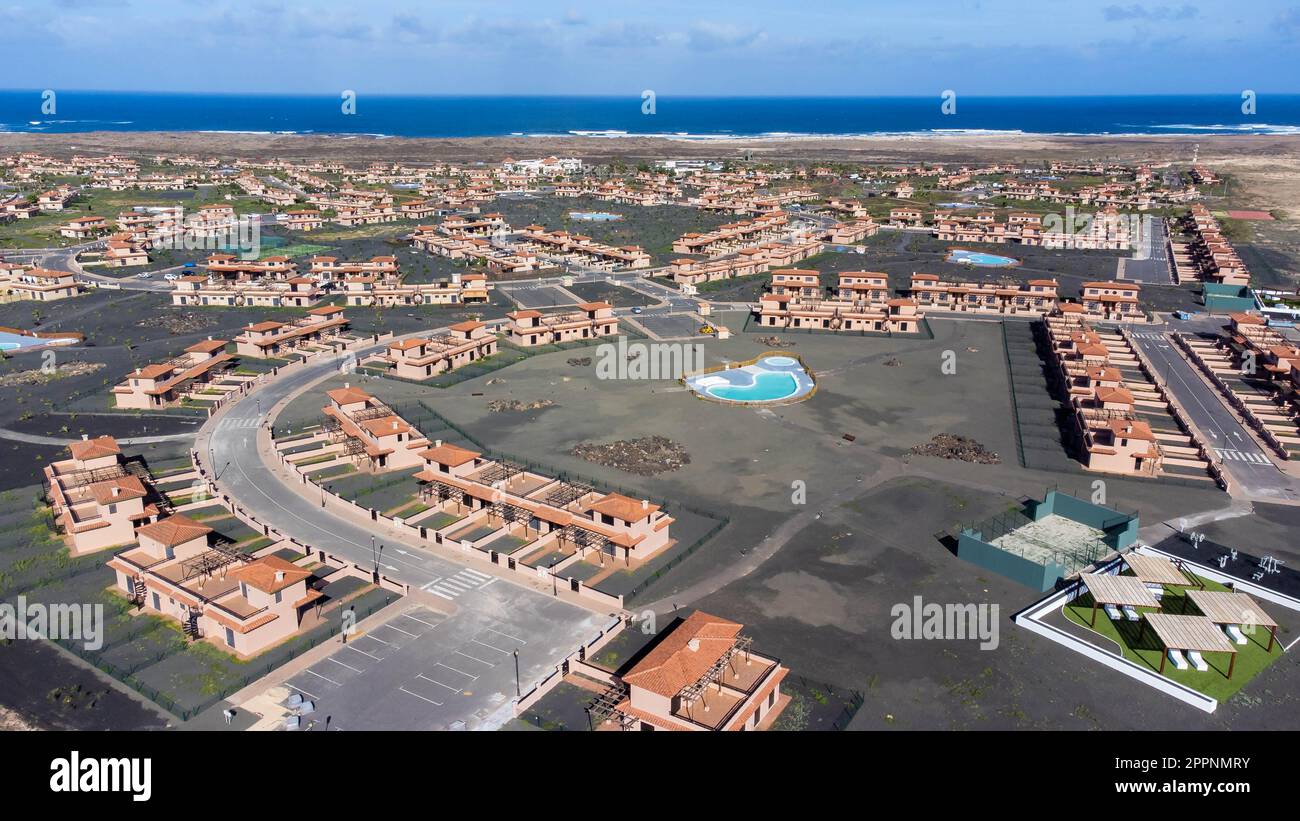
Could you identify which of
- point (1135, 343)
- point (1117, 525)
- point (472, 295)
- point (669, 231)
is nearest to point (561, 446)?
point (1117, 525)

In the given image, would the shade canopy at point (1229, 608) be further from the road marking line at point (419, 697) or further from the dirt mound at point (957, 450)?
the road marking line at point (419, 697)

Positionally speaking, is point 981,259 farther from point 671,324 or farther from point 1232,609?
point 1232,609

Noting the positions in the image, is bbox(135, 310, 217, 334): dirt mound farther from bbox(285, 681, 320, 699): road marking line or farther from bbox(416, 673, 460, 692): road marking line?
bbox(416, 673, 460, 692): road marking line

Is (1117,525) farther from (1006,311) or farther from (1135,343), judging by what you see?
(1006,311)

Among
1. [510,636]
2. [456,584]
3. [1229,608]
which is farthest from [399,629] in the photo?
[1229,608]

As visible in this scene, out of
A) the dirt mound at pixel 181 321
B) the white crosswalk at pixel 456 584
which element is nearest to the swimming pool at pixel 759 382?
the white crosswalk at pixel 456 584
